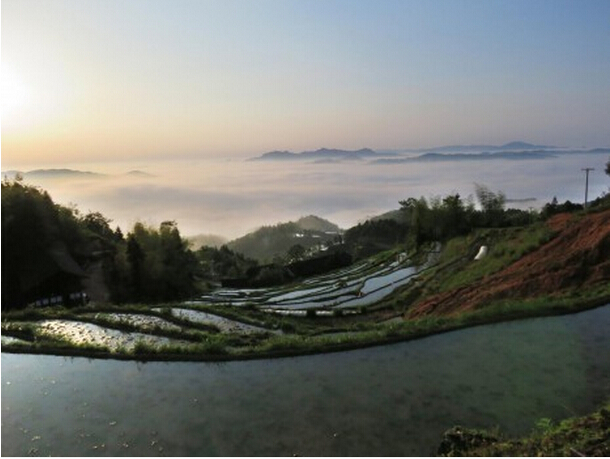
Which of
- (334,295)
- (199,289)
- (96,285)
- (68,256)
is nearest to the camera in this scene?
(68,256)

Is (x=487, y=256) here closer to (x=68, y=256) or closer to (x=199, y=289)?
(x=68, y=256)

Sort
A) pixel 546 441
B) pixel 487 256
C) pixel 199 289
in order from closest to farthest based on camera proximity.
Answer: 1. pixel 546 441
2. pixel 487 256
3. pixel 199 289

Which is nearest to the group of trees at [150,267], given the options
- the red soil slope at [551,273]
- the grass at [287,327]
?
the grass at [287,327]

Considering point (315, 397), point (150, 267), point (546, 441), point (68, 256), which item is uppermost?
point (546, 441)

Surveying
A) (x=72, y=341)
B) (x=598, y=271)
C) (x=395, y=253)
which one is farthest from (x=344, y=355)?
(x=395, y=253)

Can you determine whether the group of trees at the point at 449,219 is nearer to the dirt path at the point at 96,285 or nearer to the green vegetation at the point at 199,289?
the green vegetation at the point at 199,289

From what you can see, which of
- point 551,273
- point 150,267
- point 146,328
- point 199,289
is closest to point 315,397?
point 146,328

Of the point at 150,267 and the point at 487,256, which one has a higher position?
the point at 487,256

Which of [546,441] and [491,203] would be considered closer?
[546,441]
